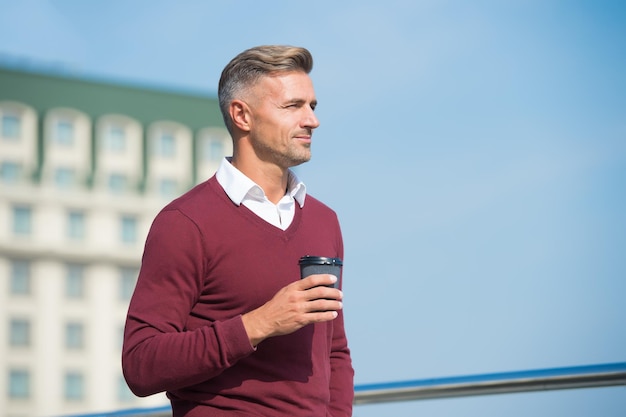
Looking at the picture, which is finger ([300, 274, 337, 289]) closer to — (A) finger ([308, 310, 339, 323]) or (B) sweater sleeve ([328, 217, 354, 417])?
(A) finger ([308, 310, 339, 323])

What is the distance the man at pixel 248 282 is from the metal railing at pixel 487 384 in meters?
1.15

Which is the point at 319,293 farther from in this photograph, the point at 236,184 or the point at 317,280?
the point at 236,184

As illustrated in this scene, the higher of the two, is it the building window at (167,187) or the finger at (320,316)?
the building window at (167,187)

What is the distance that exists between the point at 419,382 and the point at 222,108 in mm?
1676

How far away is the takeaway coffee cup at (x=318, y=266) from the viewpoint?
2234 millimetres

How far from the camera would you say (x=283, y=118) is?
101 inches

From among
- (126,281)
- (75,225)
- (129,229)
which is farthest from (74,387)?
(129,229)

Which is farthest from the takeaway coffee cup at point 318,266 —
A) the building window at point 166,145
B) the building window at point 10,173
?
the building window at point 166,145

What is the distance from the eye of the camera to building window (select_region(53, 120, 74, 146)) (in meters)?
68.1

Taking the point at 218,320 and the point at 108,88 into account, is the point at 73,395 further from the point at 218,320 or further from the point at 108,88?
the point at 218,320

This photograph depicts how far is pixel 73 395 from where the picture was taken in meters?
64.8

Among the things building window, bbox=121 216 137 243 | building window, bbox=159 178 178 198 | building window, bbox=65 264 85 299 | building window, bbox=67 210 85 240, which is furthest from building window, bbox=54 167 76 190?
building window, bbox=159 178 178 198

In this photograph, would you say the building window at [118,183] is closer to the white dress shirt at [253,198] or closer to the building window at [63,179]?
the building window at [63,179]

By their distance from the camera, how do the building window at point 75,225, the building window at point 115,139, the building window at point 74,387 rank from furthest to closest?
the building window at point 115,139, the building window at point 75,225, the building window at point 74,387
